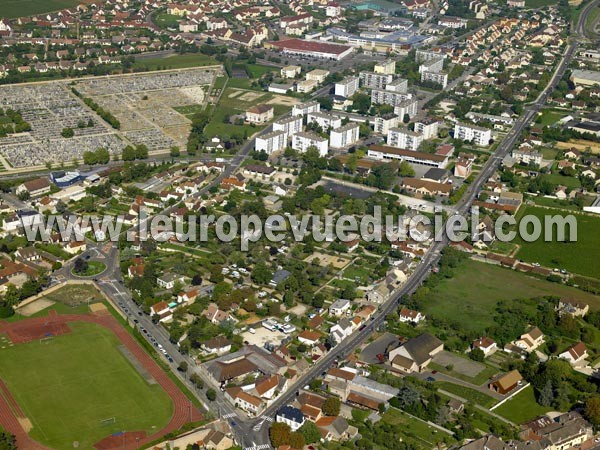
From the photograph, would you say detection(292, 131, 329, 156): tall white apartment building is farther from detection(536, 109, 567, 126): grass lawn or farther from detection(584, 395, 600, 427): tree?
detection(584, 395, 600, 427): tree

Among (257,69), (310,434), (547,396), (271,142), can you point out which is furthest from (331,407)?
(257,69)

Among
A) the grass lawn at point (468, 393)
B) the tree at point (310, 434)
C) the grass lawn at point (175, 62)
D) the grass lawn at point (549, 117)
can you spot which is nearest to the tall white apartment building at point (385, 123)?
the grass lawn at point (549, 117)

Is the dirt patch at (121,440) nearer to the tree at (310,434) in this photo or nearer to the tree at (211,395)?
the tree at (211,395)

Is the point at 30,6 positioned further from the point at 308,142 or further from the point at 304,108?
the point at 308,142

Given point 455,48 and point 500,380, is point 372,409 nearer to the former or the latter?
point 500,380

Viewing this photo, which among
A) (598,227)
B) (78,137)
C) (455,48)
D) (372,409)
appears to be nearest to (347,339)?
(372,409)

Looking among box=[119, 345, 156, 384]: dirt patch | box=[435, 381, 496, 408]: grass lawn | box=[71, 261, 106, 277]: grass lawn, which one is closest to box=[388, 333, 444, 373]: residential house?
box=[435, 381, 496, 408]: grass lawn

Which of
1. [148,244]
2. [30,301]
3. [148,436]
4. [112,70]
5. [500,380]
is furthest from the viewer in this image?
[112,70]
